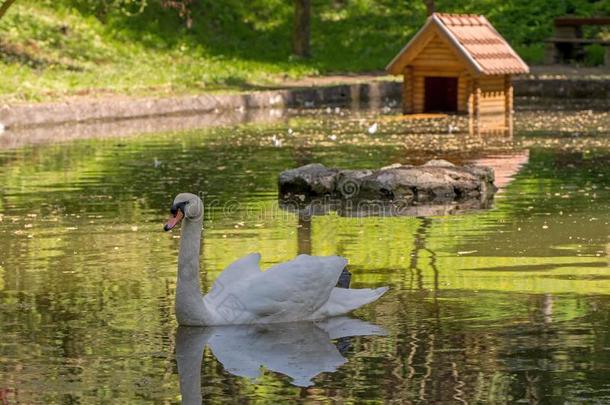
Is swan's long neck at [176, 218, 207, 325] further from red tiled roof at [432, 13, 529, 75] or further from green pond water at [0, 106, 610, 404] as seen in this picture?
red tiled roof at [432, 13, 529, 75]

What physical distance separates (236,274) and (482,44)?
20.7m

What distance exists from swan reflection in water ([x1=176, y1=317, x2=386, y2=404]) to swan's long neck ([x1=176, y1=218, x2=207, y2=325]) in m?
0.09

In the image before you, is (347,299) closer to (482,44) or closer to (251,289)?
(251,289)

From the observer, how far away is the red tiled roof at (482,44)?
29422 mm

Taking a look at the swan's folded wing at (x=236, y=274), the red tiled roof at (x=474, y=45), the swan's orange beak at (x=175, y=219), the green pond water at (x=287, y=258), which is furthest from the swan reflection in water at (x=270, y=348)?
the red tiled roof at (x=474, y=45)

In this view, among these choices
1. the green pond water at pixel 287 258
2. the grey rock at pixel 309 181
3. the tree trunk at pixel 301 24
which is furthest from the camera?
the tree trunk at pixel 301 24

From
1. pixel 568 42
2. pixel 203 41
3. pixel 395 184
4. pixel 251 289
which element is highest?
pixel 203 41

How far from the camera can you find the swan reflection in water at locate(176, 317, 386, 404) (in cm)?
866

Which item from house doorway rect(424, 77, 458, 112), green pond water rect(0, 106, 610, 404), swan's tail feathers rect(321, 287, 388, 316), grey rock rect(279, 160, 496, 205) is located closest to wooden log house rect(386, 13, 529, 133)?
house doorway rect(424, 77, 458, 112)

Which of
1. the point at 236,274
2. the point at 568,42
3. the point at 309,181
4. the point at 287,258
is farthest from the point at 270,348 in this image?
the point at 568,42

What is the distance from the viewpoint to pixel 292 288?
9852 millimetres

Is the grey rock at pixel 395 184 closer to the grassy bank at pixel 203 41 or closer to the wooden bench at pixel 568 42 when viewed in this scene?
the grassy bank at pixel 203 41

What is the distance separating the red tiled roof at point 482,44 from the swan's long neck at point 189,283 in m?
19.7

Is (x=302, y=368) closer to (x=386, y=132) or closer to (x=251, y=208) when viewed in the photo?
(x=251, y=208)
